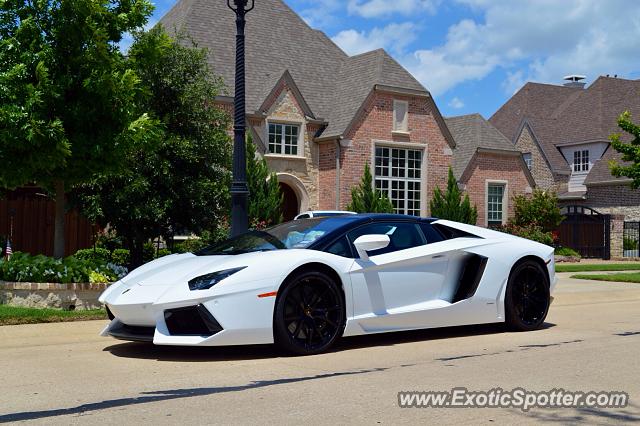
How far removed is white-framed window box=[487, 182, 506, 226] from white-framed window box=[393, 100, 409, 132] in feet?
20.5

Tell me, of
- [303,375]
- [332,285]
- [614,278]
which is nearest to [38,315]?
[332,285]

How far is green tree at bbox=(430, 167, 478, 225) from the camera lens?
3045cm

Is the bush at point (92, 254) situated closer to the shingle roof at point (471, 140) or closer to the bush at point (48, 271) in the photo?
the bush at point (48, 271)

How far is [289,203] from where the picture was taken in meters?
29.8

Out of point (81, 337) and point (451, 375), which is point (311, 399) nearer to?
point (451, 375)

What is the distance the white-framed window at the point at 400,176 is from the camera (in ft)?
97.1

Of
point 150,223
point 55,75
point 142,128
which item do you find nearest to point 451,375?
point 142,128

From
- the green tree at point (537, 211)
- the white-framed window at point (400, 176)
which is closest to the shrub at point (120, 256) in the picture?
the white-framed window at point (400, 176)

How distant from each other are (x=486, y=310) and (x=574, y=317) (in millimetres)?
2840

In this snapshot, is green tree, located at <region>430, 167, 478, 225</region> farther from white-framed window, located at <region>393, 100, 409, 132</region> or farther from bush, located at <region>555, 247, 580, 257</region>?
bush, located at <region>555, 247, 580, 257</region>

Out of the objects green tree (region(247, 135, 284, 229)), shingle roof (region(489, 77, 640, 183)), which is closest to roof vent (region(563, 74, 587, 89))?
shingle roof (region(489, 77, 640, 183))

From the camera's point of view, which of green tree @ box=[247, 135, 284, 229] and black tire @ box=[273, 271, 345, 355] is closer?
black tire @ box=[273, 271, 345, 355]

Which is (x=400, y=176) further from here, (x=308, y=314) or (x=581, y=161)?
(x=308, y=314)

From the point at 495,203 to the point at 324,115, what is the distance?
960cm
